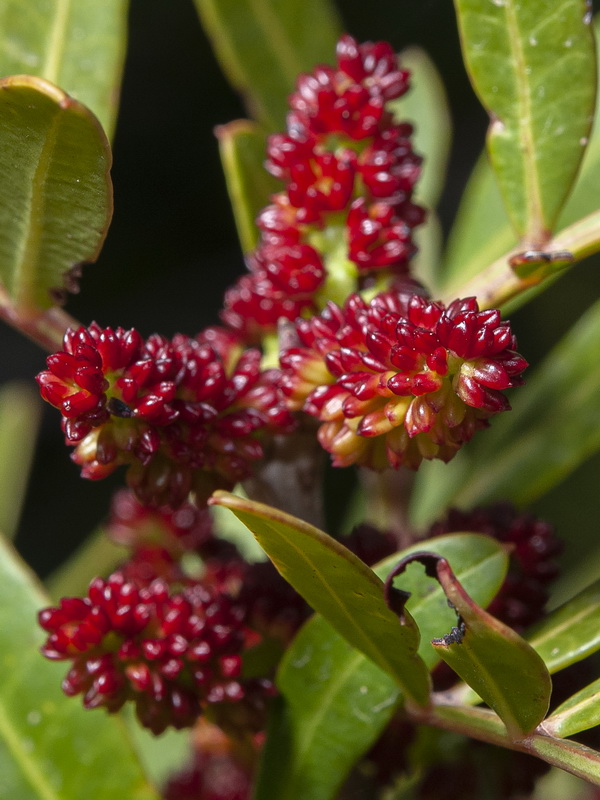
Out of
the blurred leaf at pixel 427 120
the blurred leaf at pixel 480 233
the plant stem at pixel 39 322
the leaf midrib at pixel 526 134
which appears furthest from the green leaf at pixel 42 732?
the blurred leaf at pixel 427 120

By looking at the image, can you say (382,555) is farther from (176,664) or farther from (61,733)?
(61,733)

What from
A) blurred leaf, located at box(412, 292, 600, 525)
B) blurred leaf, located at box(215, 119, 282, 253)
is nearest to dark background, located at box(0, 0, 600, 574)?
blurred leaf, located at box(412, 292, 600, 525)

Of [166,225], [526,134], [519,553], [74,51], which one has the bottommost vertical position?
[519,553]

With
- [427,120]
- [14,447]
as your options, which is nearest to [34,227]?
[427,120]

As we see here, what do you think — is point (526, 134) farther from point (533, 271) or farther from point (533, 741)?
point (533, 741)

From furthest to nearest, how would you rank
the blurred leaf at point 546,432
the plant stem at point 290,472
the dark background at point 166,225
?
the dark background at point 166,225, the blurred leaf at point 546,432, the plant stem at point 290,472

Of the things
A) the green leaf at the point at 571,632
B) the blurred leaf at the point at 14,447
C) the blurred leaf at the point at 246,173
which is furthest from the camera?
the blurred leaf at the point at 14,447

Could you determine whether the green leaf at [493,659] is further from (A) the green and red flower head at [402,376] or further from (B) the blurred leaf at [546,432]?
(B) the blurred leaf at [546,432]
